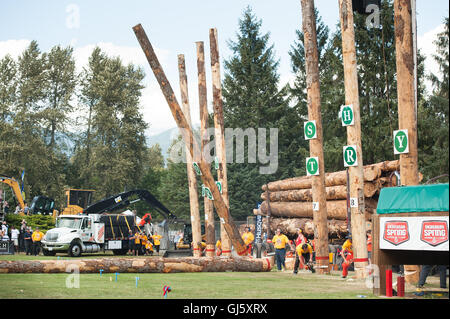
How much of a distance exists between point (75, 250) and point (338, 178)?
15.0 m

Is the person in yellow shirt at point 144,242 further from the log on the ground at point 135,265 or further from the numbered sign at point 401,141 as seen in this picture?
the numbered sign at point 401,141

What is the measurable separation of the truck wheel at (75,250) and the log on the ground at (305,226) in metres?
10.6

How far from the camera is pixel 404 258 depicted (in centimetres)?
1164

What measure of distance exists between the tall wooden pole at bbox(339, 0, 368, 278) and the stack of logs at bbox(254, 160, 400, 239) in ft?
13.5

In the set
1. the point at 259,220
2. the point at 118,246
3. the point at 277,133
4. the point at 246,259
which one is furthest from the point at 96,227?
the point at 277,133

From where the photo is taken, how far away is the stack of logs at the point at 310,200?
2233 cm

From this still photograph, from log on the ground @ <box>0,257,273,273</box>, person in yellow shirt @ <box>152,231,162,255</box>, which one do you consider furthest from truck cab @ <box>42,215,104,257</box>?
log on the ground @ <box>0,257,273,273</box>

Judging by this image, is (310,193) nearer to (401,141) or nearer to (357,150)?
(357,150)

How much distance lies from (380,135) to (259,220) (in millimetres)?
→ 11779

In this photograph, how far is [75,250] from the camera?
31.9m

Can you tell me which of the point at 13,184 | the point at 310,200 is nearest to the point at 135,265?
the point at 310,200

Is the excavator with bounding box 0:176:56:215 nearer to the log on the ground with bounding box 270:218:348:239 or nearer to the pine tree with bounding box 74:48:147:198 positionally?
the pine tree with bounding box 74:48:147:198

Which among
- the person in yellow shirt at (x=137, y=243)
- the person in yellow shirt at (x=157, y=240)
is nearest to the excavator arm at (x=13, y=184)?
the person in yellow shirt at (x=137, y=243)

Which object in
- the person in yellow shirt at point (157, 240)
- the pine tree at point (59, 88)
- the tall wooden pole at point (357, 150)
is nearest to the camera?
the tall wooden pole at point (357, 150)
